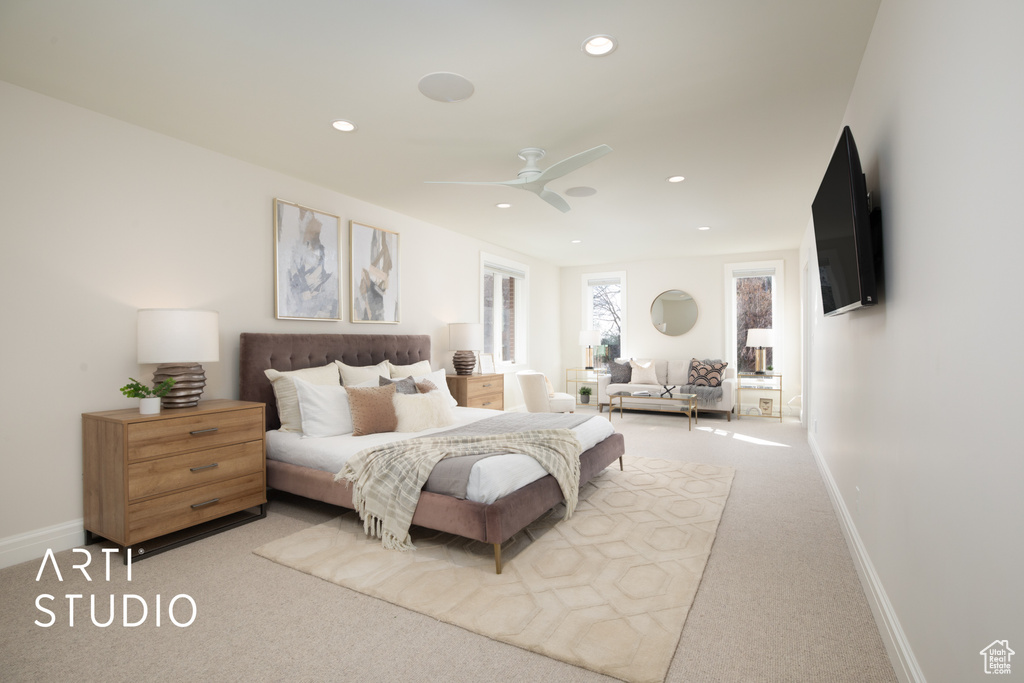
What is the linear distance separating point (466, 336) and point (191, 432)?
3.08m

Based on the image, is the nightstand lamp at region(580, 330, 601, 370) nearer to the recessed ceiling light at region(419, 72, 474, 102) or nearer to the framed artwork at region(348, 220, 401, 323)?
the framed artwork at region(348, 220, 401, 323)

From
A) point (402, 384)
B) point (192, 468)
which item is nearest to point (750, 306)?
point (402, 384)

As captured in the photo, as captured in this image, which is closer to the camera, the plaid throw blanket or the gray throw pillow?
the plaid throw blanket

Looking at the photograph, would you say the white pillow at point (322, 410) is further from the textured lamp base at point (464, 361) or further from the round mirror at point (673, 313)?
the round mirror at point (673, 313)

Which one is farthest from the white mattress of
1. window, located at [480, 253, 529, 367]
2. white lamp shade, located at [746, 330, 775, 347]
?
white lamp shade, located at [746, 330, 775, 347]

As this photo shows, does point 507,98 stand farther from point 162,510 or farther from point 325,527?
point 162,510

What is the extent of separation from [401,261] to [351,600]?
3594 millimetres

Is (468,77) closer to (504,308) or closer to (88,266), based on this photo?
(88,266)

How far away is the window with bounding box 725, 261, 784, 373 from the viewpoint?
293 inches

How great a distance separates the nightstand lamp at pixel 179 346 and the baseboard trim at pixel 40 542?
0.81m

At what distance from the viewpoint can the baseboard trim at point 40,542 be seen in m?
2.53

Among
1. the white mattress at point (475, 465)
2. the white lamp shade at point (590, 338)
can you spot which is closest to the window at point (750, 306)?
the white lamp shade at point (590, 338)

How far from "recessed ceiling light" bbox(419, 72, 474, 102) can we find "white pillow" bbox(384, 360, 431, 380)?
94.1 inches

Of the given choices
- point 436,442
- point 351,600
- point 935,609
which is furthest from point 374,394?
point 935,609
